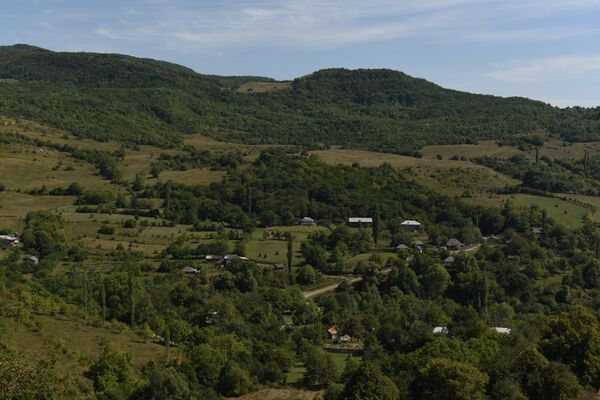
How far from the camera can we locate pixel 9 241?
79.8 meters

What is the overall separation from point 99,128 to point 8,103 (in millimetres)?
21025

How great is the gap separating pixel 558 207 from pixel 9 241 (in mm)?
71257

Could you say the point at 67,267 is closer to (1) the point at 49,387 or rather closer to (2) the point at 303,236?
A: (2) the point at 303,236

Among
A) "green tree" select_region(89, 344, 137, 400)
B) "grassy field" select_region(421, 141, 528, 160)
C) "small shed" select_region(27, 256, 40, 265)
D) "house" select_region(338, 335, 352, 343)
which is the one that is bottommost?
"house" select_region(338, 335, 352, 343)

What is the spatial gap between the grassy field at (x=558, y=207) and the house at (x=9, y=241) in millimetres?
65173

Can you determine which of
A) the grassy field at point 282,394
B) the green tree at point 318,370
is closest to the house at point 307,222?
the green tree at point 318,370

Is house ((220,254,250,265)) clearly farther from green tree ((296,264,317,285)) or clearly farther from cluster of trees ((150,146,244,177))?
cluster of trees ((150,146,244,177))

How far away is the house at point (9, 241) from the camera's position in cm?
7869

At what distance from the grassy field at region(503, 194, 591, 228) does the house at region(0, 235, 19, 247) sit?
65173 mm

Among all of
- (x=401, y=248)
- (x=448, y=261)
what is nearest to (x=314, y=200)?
(x=401, y=248)

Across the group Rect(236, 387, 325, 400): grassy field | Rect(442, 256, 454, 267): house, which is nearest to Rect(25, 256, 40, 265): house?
Rect(236, 387, 325, 400): grassy field

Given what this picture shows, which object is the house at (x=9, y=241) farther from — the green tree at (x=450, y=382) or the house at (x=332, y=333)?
the green tree at (x=450, y=382)

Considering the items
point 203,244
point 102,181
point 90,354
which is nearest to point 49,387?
point 90,354

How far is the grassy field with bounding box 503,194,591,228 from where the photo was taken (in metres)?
96.8
